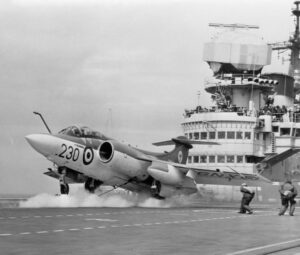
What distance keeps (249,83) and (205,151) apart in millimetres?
12729

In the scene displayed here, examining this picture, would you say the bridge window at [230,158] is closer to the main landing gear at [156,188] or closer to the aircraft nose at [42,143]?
the main landing gear at [156,188]

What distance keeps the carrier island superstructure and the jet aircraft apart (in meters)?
28.9

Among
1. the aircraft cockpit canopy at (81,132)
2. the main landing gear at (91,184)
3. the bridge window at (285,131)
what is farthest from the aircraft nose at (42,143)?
the bridge window at (285,131)

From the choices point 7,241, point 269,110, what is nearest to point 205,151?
point 269,110

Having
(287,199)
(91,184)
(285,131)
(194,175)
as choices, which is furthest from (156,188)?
(285,131)

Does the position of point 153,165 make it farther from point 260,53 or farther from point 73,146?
point 260,53

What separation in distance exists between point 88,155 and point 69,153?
4.40 feet

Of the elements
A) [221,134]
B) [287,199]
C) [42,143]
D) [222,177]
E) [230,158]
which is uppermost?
[221,134]

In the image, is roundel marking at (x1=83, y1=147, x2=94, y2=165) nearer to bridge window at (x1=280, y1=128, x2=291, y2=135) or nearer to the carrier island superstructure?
the carrier island superstructure

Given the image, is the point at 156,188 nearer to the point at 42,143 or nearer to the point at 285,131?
the point at 42,143

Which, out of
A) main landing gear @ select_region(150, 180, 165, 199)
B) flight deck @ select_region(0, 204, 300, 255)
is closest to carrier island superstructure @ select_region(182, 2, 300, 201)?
main landing gear @ select_region(150, 180, 165, 199)

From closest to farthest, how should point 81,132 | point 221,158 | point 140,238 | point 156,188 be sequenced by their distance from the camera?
point 140,238, point 81,132, point 156,188, point 221,158

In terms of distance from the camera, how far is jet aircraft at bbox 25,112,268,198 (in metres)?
34.2

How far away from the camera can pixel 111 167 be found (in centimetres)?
3647
